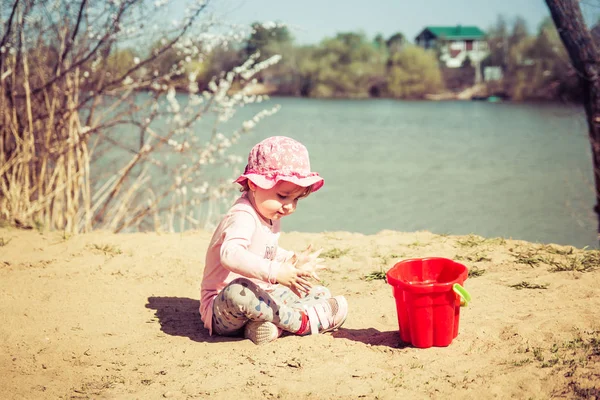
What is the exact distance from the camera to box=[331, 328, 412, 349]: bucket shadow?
3.29 metres

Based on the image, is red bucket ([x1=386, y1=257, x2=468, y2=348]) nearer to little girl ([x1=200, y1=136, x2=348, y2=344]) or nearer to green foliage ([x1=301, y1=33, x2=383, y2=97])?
little girl ([x1=200, y1=136, x2=348, y2=344])

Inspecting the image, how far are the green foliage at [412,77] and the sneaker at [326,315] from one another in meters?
39.5

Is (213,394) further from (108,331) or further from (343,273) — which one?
(343,273)

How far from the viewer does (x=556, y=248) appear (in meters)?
4.92

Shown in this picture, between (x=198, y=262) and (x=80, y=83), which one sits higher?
(x=80, y=83)

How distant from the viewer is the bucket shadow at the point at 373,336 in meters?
3.29

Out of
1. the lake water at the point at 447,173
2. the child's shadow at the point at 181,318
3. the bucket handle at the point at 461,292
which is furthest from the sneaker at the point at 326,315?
the lake water at the point at 447,173

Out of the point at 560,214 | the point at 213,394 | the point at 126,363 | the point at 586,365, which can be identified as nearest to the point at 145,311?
the point at 126,363

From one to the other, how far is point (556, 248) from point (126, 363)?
11.1 feet

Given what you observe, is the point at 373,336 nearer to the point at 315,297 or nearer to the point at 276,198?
the point at 315,297

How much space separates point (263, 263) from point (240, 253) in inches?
5.3

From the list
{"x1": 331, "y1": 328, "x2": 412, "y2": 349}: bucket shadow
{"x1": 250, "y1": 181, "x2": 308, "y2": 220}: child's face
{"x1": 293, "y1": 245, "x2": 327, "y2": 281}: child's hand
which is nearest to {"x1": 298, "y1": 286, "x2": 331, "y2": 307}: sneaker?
{"x1": 331, "y1": 328, "x2": 412, "y2": 349}: bucket shadow

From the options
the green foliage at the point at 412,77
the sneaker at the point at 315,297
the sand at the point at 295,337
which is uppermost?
the green foliage at the point at 412,77

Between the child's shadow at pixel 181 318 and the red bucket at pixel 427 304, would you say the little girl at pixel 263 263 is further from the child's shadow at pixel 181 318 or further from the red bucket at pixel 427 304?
the red bucket at pixel 427 304
